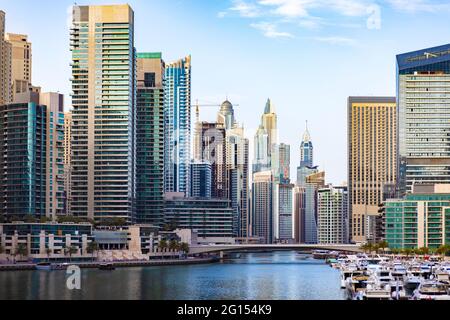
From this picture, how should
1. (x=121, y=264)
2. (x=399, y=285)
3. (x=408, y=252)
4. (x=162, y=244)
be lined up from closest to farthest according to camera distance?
(x=399, y=285), (x=121, y=264), (x=408, y=252), (x=162, y=244)

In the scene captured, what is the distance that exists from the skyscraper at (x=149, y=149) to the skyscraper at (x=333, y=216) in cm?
4842

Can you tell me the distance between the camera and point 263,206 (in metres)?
145

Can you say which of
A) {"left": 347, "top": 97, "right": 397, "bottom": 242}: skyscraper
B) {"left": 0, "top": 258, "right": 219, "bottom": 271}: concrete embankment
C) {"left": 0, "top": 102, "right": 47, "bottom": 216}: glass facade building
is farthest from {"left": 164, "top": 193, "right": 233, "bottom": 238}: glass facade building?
{"left": 347, "top": 97, "right": 397, "bottom": 242}: skyscraper

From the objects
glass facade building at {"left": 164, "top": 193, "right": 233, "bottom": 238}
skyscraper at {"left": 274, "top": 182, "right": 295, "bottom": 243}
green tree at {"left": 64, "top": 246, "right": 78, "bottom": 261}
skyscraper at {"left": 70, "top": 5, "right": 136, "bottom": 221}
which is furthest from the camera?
skyscraper at {"left": 274, "top": 182, "right": 295, "bottom": 243}

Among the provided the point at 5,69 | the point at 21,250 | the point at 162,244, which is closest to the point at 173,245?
the point at 162,244

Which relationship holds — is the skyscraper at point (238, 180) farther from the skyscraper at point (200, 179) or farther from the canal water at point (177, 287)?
the canal water at point (177, 287)

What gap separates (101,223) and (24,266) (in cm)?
2089

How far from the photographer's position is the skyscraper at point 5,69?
85.2 meters

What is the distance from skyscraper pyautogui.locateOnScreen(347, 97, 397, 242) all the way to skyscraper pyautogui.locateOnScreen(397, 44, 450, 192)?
35.1 meters

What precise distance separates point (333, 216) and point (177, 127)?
24932 millimetres

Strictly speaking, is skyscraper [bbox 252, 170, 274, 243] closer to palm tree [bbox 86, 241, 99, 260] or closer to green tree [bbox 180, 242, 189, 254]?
green tree [bbox 180, 242, 189, 254]

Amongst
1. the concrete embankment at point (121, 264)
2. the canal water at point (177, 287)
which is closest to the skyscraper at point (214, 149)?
the concrete embankment at point (121, 264)

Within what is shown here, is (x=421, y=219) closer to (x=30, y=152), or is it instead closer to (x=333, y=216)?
(x=30, y=152)

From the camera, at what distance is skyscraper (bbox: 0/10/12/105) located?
279 feet
